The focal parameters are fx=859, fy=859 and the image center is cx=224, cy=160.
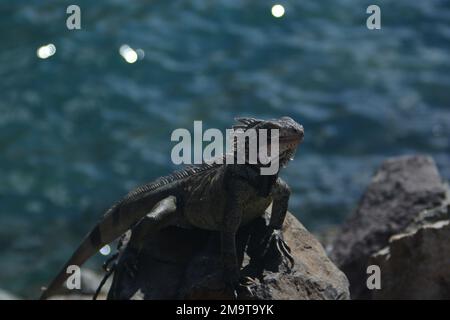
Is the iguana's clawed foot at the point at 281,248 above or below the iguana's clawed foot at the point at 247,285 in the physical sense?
above

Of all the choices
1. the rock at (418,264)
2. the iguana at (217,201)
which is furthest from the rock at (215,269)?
the rock at (418,264)

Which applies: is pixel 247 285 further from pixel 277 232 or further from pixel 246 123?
pixel 246 123

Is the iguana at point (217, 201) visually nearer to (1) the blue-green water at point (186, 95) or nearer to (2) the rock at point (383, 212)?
(2) the rock at point (383, 212)

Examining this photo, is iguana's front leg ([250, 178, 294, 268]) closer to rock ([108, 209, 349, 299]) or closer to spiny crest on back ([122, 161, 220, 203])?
rock ([108, 209, 349, 299])

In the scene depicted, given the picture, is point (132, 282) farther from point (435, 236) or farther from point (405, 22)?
point (405, 22)

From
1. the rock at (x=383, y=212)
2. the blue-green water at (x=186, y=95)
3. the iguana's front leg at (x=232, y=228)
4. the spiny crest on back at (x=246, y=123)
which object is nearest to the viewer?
the spiny crest on back at (x=246, y=123)

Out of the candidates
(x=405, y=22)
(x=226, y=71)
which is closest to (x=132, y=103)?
(x=226, y=71)
